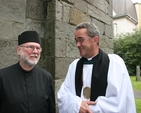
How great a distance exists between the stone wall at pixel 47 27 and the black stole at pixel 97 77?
891 mm

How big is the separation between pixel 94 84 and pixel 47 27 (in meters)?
1.52

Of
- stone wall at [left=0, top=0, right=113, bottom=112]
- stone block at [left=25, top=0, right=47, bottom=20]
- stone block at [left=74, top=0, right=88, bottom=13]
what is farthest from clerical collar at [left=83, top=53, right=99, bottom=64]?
stone block at [left=74, top=0, right=88, bottom=13]

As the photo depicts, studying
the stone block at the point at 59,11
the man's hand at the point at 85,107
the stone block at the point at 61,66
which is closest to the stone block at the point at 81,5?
the stone block at the point at 59,11

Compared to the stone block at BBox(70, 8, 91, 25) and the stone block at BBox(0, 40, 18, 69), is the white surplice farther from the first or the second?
the stone block at BBox(70, 8, 91, 25)

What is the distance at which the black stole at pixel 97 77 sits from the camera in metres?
2.14

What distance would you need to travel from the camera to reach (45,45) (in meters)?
3.23

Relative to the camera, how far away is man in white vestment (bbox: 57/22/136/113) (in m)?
2.02

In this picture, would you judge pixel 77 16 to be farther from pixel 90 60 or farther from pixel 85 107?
pixel 85 107

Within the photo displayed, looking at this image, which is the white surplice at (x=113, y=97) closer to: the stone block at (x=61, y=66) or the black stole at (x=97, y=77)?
the black stole at (x=97, y=77)

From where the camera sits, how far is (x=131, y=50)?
19.5 m

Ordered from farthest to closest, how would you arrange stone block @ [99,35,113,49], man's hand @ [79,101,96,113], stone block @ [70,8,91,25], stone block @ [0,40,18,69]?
stone block @ [99,35,113,49], stone block @ [70,8,91,25], stone block @ [0,40,18,69], man's hand @ [79,101,96,113]

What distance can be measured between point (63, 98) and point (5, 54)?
3.59 feet

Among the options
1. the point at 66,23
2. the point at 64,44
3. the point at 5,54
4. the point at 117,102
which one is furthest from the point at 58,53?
the point at 117,102

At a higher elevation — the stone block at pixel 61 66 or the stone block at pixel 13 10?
the stone block at pixel 13 10
